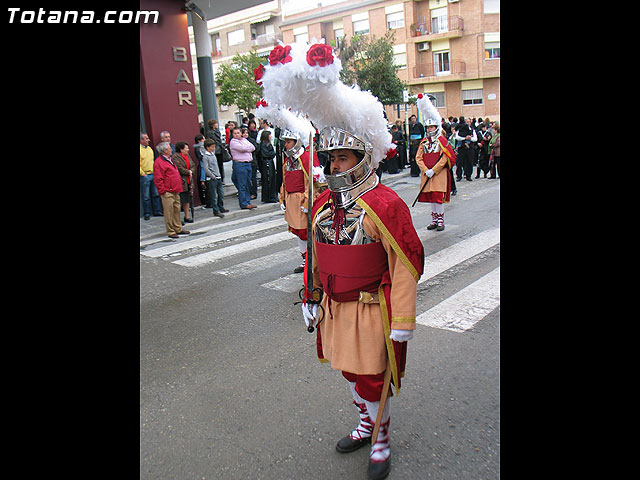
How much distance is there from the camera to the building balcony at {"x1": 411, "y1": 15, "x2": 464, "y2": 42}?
37.9 m

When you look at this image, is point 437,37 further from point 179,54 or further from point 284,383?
point 284,383

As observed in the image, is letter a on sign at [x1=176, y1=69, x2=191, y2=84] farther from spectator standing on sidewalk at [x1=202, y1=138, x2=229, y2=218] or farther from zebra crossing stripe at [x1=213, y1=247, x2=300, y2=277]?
zebra crossing stripe at [x1=213, y1=247, x2=300, y2=277]

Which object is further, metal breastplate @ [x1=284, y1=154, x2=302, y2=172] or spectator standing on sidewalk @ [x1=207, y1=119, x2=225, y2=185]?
spectator standing on sidewalk @ [x1=207, y1=119, x2=225, y2=185]

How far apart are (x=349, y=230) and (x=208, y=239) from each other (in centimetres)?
745

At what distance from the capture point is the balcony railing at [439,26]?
37.9 meters

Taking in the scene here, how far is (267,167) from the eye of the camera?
45.2 ft

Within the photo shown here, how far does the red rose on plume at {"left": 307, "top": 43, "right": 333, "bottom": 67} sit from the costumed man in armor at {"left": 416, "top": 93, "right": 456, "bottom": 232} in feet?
22.5

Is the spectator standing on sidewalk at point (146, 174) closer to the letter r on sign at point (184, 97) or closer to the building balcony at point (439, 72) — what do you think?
the letter r on sign at point (184, 97)

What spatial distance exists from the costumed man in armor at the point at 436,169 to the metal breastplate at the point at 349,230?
22.0 feet

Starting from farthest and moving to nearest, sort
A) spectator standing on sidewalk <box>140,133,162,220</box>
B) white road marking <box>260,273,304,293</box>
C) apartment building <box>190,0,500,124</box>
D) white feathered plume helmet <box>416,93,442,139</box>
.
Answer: apartment building <box>190,0,500,124</box> < spectator standing on sidewalk <box>140,133,162,220</box> < white feathered plume helmet <box>416,93,442,139</box> < white road marking <box>260,273,304,293</box>

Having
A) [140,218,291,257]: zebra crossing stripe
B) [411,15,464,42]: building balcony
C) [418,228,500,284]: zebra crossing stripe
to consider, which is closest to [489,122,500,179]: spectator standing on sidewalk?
[418,228,500,284]: zebra crossing stripe

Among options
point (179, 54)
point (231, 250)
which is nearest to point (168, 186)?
point (231, 250)

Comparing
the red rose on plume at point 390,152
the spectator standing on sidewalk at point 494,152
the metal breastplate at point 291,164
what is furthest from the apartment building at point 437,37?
the red rose on plume at point 390,152
